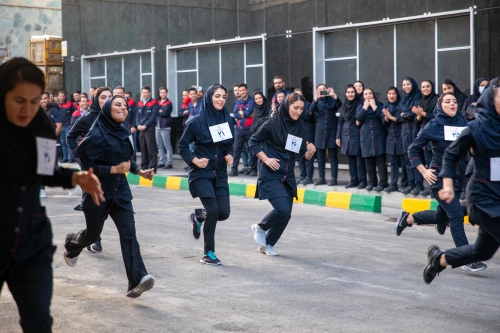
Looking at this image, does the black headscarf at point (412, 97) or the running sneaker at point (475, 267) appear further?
the black headscarf at point (412, 97)

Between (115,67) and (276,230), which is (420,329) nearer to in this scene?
(276,230)

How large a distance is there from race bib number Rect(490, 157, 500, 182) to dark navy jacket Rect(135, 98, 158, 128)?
14.1m

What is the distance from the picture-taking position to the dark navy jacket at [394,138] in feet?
44.5

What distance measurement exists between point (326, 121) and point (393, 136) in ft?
5.70

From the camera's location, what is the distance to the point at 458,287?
276 inches

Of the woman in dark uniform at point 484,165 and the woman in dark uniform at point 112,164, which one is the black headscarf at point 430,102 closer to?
the woman in dark uniform at point 484,165

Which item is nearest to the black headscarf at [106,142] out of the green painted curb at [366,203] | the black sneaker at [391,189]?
the green painted curb at [366,203]

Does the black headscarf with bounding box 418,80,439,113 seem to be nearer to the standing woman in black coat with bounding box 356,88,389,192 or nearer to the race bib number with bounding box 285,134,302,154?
the standing woman in black coat with bounding box 356,88,389,192

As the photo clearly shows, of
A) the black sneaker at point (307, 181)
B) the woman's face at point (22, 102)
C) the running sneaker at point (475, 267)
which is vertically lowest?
the running sneaker at point (475, 267)

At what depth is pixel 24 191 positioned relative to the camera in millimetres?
3912

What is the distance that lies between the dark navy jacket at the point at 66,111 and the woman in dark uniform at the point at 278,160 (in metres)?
13.8

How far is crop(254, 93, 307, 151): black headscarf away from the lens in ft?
28.7

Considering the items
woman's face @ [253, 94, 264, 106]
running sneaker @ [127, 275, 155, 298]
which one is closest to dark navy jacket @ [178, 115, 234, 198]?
running sneaker @ [127, 275, 155, 298]

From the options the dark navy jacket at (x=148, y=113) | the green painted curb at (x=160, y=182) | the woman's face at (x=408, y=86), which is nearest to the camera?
the woman's face at (x=408, y=86)
